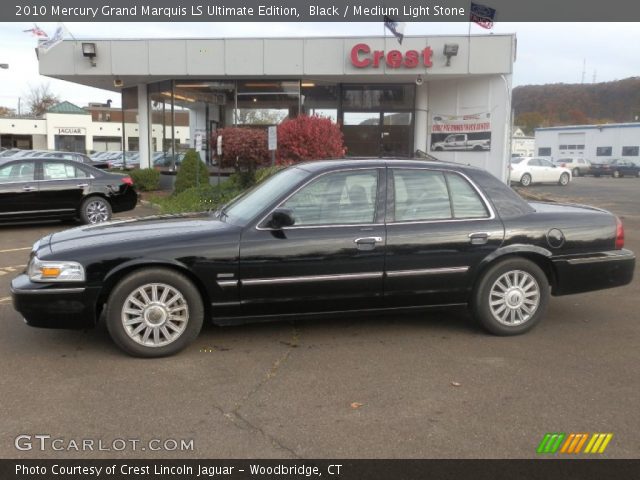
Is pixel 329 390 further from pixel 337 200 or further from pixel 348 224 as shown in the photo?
pixel 337 200

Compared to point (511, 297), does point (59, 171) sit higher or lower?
higher

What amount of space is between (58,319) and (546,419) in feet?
11.5

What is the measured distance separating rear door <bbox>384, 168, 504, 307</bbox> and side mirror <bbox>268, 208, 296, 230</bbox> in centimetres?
85

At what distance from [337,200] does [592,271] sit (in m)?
2.43

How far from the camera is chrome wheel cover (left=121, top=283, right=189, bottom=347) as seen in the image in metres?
4.55

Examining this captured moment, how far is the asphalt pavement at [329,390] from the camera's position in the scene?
3.35 m

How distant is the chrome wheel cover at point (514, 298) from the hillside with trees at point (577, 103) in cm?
11849

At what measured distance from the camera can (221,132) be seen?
1399 centimetres

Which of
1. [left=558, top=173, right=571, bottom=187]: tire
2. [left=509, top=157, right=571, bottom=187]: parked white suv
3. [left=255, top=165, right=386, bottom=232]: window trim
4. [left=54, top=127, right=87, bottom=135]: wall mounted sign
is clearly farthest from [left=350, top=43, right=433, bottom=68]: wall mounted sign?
[left=54, top=127, right=87, bottom=135]: wall mounted sign
